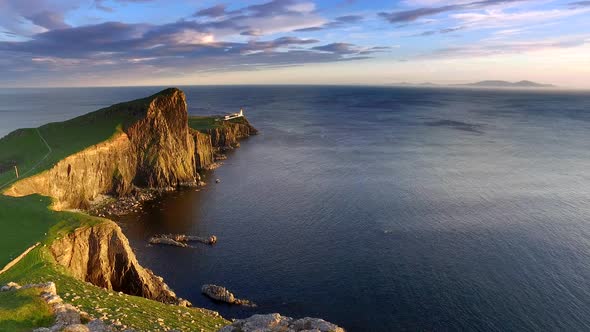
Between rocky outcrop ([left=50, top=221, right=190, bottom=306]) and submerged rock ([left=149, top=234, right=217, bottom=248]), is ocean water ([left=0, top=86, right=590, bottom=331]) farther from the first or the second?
rocky outcrop ([left=50, top=221, right=190, bottom=306])

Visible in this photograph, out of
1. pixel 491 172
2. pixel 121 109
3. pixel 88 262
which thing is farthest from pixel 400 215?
pixel 121 109

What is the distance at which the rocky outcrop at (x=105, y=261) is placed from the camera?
44312 mm

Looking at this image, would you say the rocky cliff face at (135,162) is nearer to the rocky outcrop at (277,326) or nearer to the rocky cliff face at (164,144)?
the rocky cliff face at (164,144)

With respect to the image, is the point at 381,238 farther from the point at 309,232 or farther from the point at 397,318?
the point at 397,318

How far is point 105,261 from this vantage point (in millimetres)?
47656

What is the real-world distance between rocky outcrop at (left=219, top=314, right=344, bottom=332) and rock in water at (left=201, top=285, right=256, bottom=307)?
24390mm

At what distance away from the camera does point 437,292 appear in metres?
55.5

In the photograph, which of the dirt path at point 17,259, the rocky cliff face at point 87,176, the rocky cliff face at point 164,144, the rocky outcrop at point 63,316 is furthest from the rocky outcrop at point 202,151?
the rocky outcrop at point 63,316

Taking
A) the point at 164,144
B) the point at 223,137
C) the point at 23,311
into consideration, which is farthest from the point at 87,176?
the point at 223,137

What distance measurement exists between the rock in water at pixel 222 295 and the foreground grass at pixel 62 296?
7.20 m

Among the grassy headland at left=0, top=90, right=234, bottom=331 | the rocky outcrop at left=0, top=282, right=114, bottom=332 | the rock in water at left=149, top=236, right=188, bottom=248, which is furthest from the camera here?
the rock in water at left=149, top=236, right=188, bottom=248

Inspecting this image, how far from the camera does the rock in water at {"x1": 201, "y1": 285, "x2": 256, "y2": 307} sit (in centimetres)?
5269

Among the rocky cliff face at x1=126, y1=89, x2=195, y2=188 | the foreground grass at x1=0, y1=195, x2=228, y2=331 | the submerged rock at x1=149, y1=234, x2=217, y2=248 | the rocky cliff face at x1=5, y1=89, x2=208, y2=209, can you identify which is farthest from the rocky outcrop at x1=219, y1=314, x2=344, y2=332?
the rocky cliff face at x1=126, y1=89, x2=195, y2=188

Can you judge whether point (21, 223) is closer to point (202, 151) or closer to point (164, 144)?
point (164, 144)
